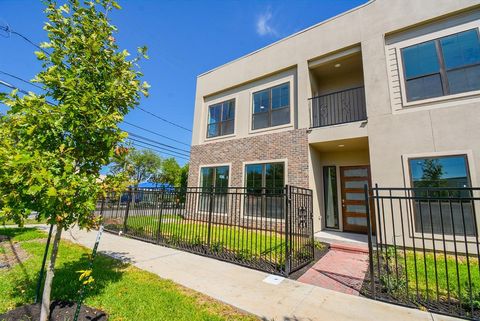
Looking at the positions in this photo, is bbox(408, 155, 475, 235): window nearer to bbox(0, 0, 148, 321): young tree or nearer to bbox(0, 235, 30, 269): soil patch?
bbox(0, 0, 148, 321): young tree

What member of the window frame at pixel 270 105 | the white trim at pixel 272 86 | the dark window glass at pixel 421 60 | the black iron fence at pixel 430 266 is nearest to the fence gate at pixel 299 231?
the black iron fence at pixel 430 266

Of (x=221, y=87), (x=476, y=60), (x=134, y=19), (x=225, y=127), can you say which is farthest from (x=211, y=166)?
(x=476, y=60)

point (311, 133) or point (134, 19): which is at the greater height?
point (134, 19)

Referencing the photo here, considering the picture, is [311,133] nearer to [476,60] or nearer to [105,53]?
[476,60]

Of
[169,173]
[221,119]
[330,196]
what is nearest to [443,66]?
[330,196]

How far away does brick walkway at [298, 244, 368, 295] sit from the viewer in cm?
452

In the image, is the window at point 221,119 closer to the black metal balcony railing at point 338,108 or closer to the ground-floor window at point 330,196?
the black metal balcony railing at point 338,108

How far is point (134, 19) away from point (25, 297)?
408 inches

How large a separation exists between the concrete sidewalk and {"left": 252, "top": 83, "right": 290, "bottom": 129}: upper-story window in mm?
7044

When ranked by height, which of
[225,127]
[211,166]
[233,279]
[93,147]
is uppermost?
[225,127]

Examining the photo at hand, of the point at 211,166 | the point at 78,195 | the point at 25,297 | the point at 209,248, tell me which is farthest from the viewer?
the point at 211,166

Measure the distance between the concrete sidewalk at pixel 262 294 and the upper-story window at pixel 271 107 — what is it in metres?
7.04

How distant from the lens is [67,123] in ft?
9.44

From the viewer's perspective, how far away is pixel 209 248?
6.55 metres
